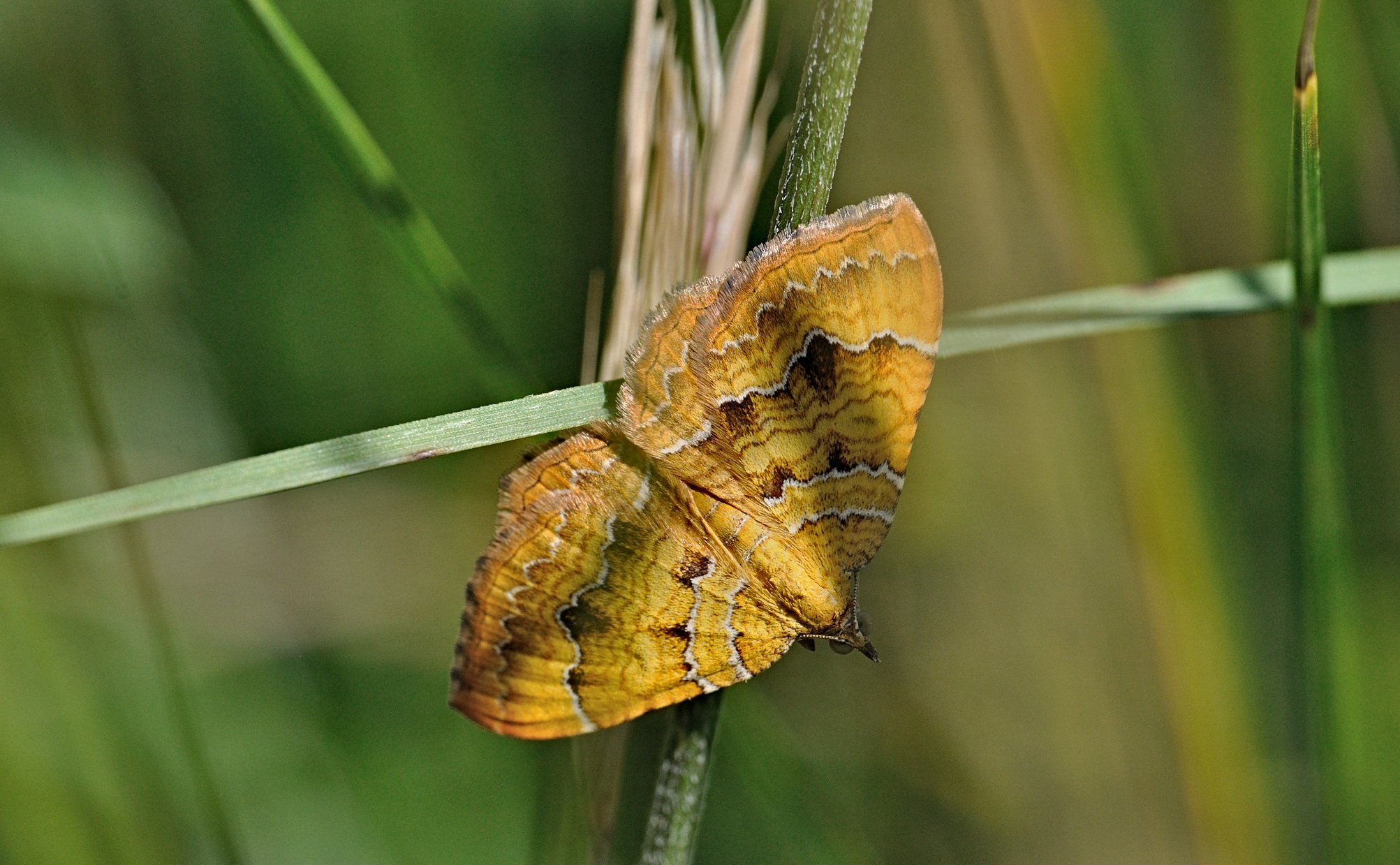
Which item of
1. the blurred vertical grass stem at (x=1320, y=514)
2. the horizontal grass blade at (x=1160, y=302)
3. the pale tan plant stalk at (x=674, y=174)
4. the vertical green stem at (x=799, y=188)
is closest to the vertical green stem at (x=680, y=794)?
the vertical green stem at (x=799, y=188)

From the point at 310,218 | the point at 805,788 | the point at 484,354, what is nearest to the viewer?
the point at 484,354

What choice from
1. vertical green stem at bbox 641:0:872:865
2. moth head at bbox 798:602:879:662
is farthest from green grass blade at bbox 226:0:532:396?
moth head at bbox 798:602:879:662

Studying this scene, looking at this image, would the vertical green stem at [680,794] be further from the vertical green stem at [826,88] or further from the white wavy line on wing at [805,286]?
the vertical green stem at [826,88]

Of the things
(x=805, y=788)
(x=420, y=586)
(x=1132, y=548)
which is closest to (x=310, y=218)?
(x=420, y=586)

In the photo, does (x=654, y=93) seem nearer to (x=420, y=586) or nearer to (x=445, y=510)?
(x=445, y=510)

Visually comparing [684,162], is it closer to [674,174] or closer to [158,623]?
[674,174]

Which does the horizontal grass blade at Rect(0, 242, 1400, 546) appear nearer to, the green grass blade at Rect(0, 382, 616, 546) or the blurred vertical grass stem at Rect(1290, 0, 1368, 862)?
the green grass blade at Rect(0, 382, 616, 546)
